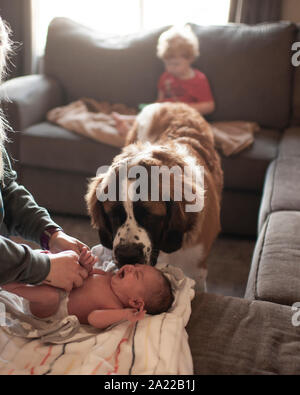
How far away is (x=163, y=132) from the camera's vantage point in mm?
2010

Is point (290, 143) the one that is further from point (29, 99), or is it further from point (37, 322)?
point (37, 322)

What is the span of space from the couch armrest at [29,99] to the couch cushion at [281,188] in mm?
1442

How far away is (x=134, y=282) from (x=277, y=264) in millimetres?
460

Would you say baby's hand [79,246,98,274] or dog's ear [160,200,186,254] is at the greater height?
baby's hand [79,246,98,274]

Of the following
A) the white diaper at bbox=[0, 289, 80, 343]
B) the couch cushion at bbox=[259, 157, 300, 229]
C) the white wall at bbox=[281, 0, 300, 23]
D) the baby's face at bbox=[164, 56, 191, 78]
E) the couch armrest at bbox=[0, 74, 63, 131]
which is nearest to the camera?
the white diaper at bbox=[0, 289, 80, 343]

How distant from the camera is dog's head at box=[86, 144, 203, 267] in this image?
1.41 m

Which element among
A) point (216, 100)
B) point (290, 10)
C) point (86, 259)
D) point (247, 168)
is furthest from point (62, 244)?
point (290, 10)

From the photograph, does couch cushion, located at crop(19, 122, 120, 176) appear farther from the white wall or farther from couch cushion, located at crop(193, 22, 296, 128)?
the white wall

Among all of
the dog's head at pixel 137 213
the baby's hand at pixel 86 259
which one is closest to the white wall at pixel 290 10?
the dog's head at pixel 137 213

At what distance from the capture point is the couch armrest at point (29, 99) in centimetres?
261

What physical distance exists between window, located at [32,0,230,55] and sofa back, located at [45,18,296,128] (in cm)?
92

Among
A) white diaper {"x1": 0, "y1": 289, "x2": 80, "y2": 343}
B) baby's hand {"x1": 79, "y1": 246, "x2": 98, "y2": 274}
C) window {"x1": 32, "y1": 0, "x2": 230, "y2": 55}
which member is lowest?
white diaper {"x1": 0, "y1": 289, "x2": 80, "y2": 343}

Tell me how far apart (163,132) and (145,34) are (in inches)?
49.5

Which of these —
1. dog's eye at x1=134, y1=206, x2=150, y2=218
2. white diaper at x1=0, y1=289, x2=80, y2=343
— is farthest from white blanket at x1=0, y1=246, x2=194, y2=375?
dog's eye at x1=134, y1=206, x2=150, y2=218
